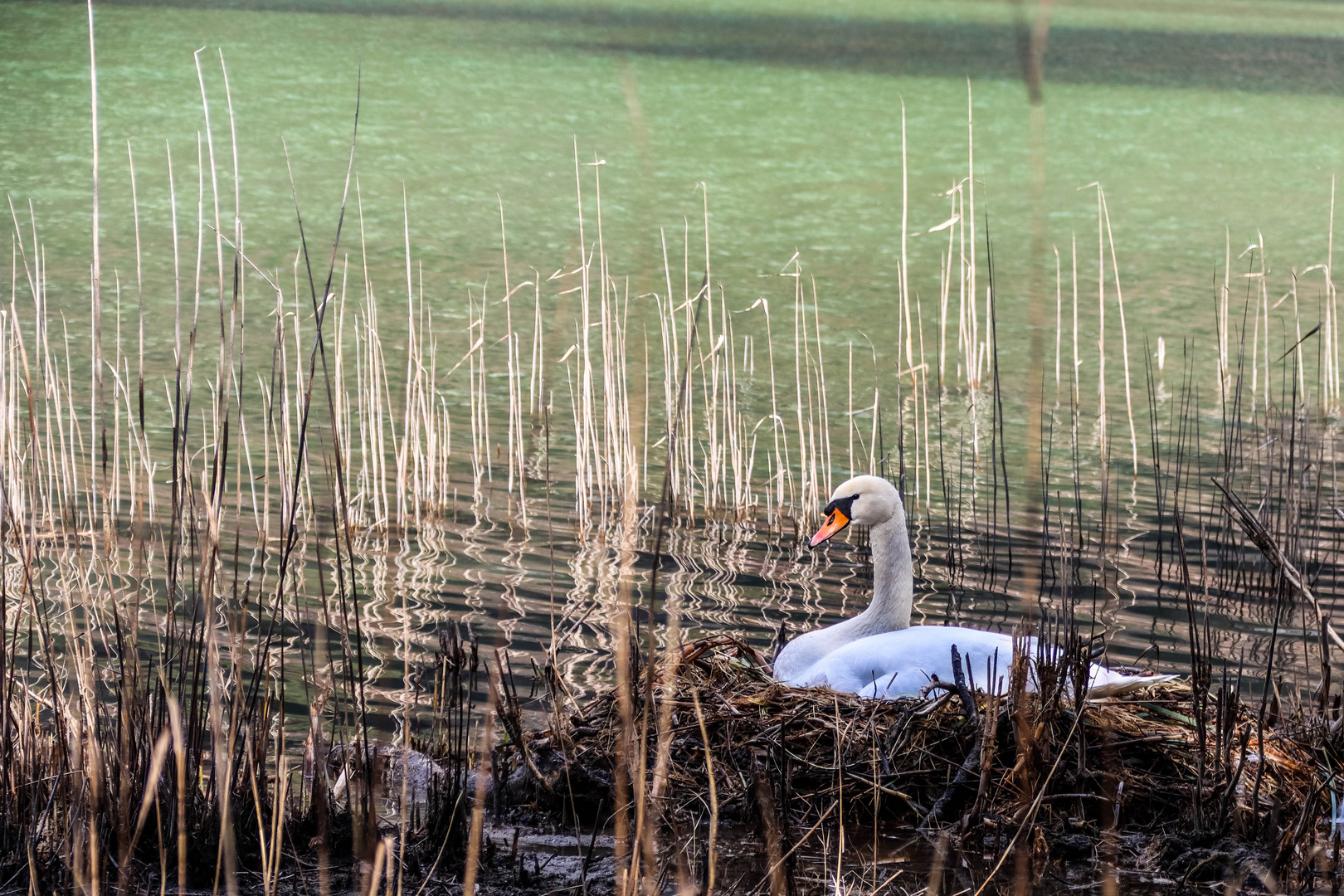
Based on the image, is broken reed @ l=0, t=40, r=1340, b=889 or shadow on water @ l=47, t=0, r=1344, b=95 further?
shadow on water @ l=47, t=0, r=1344, b=95

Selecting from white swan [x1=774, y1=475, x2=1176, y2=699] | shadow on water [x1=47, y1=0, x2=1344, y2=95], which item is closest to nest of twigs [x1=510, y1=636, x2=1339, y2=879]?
white swan [x1=774, y1=475, x2=1176, y2=699]

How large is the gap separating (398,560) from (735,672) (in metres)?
3.50

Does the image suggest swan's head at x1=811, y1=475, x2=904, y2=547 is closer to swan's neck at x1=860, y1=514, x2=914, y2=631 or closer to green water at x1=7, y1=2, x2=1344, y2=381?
swan's neck at x1=860, y1=514, x2=914, y2=631

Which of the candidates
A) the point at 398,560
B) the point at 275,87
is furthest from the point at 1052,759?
the point at 275,87

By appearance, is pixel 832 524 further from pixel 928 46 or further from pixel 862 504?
pixel 928 46

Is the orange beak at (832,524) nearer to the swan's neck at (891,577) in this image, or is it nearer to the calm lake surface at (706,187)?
the swan's neck at (891,577)

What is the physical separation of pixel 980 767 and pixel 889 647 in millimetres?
1040

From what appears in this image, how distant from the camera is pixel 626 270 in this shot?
57.5ft

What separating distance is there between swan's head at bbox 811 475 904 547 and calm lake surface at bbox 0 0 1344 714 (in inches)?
37.3

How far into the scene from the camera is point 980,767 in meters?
4.61

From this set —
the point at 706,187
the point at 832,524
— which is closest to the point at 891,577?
the point at 832,524

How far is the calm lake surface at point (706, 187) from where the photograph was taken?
8.53 m

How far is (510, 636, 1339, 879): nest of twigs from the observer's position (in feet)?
14.6

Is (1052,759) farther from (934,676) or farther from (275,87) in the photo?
(275,87)
